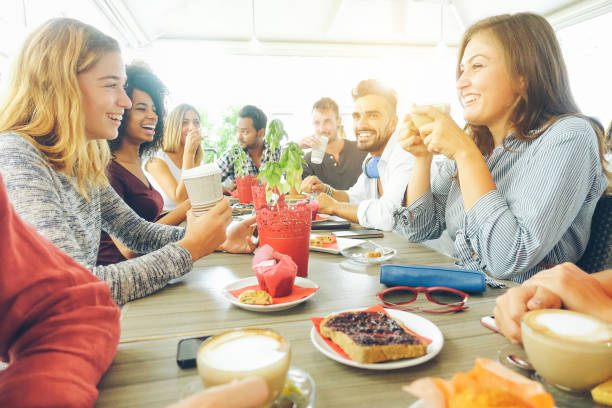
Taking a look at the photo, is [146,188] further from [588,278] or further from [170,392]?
[588,278]

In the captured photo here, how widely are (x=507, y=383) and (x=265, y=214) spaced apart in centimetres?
83

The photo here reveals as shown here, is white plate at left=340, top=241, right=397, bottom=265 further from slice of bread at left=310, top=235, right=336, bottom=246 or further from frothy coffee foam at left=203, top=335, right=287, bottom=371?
frothy coffee foam at left=203, top=335, right=287, bottom=371

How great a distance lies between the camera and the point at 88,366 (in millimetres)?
606

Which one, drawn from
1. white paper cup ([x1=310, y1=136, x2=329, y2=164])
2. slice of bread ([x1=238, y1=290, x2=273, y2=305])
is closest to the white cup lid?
slice of bread ([x1=238, y1=290, x2=273, y2=305])

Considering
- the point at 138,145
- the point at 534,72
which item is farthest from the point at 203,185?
the point at 138,145

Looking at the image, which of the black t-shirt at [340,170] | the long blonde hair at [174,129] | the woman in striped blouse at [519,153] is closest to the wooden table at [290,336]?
the woman in striped blouse at [519,153]

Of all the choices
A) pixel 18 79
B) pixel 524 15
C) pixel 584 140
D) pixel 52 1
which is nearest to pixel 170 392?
pixel 18 79

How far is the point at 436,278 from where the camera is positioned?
103 cm

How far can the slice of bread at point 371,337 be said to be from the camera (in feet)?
2.15

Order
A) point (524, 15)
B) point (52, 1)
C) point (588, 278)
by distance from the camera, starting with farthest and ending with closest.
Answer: point (52, 1) < point (524, 15) < point (588, 278)

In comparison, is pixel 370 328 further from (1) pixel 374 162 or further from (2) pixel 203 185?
(1) pixel 374 162

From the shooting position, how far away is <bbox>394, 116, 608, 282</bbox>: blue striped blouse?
46.2 inches

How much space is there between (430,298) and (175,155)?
11.9 ft

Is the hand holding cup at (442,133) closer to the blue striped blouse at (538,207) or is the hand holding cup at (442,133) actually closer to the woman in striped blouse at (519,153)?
the woman in striped blouse at (519,153)
